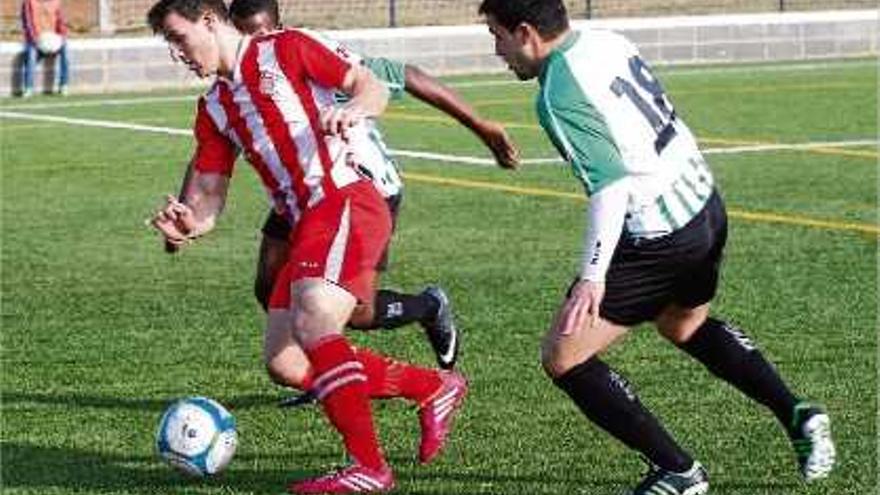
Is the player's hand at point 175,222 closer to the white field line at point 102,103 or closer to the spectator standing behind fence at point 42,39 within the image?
the white field line at point 102,103

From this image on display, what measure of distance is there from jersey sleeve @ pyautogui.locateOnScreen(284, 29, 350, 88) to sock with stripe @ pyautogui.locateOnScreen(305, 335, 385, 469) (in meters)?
0.90

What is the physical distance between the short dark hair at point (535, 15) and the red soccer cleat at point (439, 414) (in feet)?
5.77

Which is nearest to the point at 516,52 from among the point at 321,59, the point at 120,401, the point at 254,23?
the point at 321,59

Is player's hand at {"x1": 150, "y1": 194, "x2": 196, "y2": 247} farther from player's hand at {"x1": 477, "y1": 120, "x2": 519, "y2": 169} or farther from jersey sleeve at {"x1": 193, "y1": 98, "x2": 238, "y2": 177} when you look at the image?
player's hand at {"x1": 477, "y1": 120, "x2": 519, "y2": 169}

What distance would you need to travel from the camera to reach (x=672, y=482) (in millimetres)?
7059

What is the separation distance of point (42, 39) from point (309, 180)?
23099mm

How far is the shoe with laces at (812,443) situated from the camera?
7.39 meters

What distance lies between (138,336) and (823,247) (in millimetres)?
4698

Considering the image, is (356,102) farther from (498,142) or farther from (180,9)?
(498,142)

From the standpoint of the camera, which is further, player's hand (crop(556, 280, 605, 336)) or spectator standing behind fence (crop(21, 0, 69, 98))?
spectator standing behind fence (crop(21, 0, 69, 98))

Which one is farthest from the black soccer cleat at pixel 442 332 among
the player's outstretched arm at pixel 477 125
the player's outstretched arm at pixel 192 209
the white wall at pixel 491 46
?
the white wall at pixel 491 46

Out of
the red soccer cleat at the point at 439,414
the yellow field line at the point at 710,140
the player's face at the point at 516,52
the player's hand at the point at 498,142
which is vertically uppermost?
the player's face at the point at 516,52

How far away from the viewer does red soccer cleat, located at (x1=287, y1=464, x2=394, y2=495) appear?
289 inches

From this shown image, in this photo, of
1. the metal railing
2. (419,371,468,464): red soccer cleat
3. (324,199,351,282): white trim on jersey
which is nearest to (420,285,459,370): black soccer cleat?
(419,371,468,464): red soccer cleat
